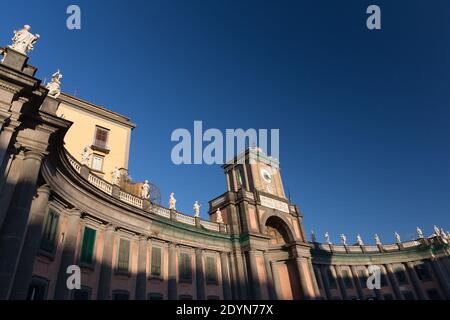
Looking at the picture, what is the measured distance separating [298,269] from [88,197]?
2221 cm

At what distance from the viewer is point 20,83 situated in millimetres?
12094

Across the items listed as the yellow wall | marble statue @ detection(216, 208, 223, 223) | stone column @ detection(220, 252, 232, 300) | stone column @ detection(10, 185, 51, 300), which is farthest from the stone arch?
stone column @ detection(10, 185, 51, 300)

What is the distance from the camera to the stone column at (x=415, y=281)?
42406 millimetres

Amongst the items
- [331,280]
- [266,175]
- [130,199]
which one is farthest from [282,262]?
[130,199]

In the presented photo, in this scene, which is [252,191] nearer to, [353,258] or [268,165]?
[268,165]

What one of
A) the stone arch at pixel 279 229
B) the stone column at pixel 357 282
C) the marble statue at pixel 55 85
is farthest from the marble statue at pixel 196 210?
the stone column at pixel 357 282

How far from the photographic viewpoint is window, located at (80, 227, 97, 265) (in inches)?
693

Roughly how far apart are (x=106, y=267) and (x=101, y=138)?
11.9m

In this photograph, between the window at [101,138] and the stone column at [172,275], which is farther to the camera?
Answer: the window at [101,138]

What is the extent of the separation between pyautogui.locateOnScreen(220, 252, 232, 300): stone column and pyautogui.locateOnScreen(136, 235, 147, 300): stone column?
28.4 feet

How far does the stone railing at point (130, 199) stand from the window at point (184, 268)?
568cm

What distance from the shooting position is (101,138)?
26.0 metres

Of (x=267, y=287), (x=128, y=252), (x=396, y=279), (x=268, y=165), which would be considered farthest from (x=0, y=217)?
(x=396, y=279)

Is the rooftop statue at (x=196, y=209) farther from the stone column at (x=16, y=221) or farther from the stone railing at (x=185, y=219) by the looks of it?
the stone column at (x=16, y=221)
